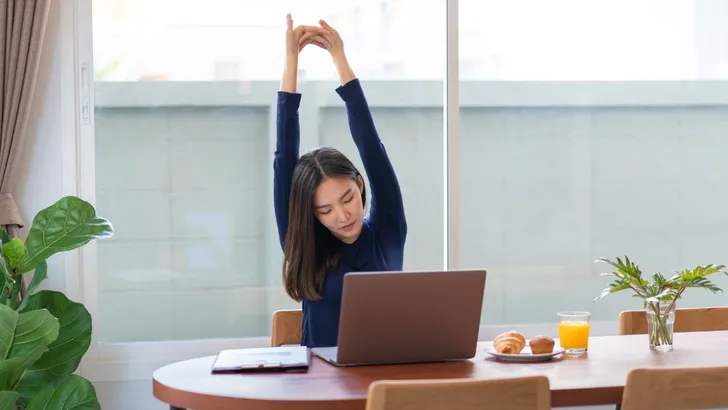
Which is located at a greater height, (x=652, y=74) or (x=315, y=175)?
(x=652, y=74)

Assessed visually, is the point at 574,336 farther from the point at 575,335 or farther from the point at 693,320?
the point at 693,320

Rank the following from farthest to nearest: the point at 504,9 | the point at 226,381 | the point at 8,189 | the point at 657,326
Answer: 1. the point at 504,9
2. the point at 8,189
3. the point at 657,326
4. the point at 226,381

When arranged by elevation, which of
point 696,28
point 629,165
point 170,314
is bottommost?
point 170,314

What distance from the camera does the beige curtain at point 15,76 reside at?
327 cm

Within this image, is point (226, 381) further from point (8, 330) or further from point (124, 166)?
point (124, 166)

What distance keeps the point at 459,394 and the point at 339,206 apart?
804 millimetres

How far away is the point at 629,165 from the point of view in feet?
13.0

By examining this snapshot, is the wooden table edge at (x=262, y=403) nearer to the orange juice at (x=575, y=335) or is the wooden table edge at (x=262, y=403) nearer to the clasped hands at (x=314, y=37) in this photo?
the orange juice at (x=575, y=335)

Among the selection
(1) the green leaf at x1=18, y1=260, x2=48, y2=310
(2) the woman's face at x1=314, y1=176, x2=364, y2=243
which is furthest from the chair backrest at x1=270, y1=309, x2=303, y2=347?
(1) the green leaf at x1=18, y1=260, x2=48, y2=310

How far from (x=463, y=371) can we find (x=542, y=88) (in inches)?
79.2

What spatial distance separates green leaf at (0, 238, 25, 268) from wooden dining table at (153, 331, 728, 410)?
0.94 meters

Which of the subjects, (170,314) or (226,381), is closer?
(226,381)

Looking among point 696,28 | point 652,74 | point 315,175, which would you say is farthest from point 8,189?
point 696,28

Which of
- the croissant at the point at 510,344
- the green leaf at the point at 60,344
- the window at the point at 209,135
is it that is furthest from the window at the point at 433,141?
the croissant at the point at 510,344
